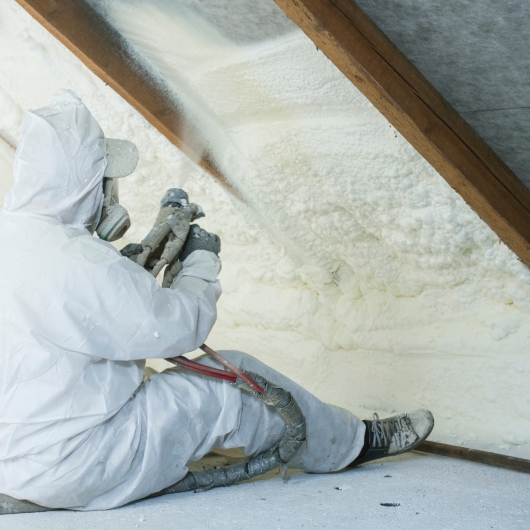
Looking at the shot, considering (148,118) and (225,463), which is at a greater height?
(148,118)

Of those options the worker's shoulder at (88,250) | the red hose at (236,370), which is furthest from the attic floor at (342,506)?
the worker's shoulder at (88,250)

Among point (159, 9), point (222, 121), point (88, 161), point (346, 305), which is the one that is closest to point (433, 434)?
point (346, 305)

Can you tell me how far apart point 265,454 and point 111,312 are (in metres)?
0.60

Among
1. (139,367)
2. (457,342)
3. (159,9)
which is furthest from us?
(457,342)

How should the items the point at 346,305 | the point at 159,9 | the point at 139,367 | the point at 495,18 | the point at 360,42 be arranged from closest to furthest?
the point at 495,18 < the point at 360,42 < the point at 139,367 < the point at 159,9 < the point at 346,305

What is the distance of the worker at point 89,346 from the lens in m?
1.36

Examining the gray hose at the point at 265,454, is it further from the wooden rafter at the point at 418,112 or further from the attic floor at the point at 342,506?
the wooden rafter at the point at 418,112

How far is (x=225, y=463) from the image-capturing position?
1.94 meters

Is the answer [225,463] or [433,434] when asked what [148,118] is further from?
[433,434]

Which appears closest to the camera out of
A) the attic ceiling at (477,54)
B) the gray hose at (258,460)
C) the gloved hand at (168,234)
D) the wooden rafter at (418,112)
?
the attic ceiling at (477,54)

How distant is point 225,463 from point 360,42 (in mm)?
1234

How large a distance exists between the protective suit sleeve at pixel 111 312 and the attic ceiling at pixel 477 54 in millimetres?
770

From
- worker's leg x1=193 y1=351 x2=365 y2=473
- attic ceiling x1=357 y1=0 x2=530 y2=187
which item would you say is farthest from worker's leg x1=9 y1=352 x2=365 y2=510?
attic ceiling x1=357 y1=0 x2=530 y2=187

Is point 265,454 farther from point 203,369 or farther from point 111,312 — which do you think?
point 111,312
